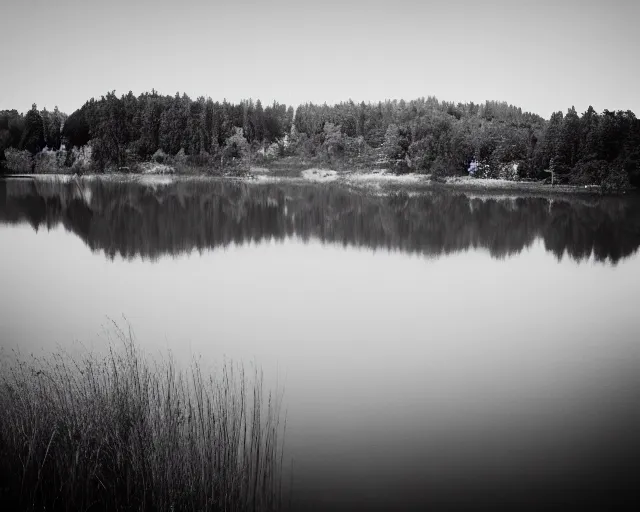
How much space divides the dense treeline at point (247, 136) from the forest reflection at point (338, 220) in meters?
17.0

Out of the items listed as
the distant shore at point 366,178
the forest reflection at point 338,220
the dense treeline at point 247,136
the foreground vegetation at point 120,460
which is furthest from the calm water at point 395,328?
the dense treeline at point 247,136

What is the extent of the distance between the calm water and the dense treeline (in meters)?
34.9

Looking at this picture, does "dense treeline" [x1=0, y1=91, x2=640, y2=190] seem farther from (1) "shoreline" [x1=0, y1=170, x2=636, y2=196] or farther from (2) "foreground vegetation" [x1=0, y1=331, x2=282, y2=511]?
(2) "foreground vegetation" [x1=0, y1=331, x2=282, y2=511]

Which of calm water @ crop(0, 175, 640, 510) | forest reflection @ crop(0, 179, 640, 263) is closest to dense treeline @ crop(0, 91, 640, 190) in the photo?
forest reflection @ crop(0, 179, 640, 263)

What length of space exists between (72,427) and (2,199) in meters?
43.9

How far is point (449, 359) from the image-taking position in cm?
1279

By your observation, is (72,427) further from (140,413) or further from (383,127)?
(383,127)

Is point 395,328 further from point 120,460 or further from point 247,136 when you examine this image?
point 247,136

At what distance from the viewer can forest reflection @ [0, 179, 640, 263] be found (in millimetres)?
27969

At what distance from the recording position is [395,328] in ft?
49.5

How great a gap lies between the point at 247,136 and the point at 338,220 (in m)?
59.8

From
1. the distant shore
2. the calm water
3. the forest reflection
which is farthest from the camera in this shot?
the distant shore

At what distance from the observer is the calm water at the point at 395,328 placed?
832 centimetres

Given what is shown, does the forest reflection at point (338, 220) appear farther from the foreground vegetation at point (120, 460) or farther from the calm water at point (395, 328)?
the foreground vegetation at point (120, 460)
